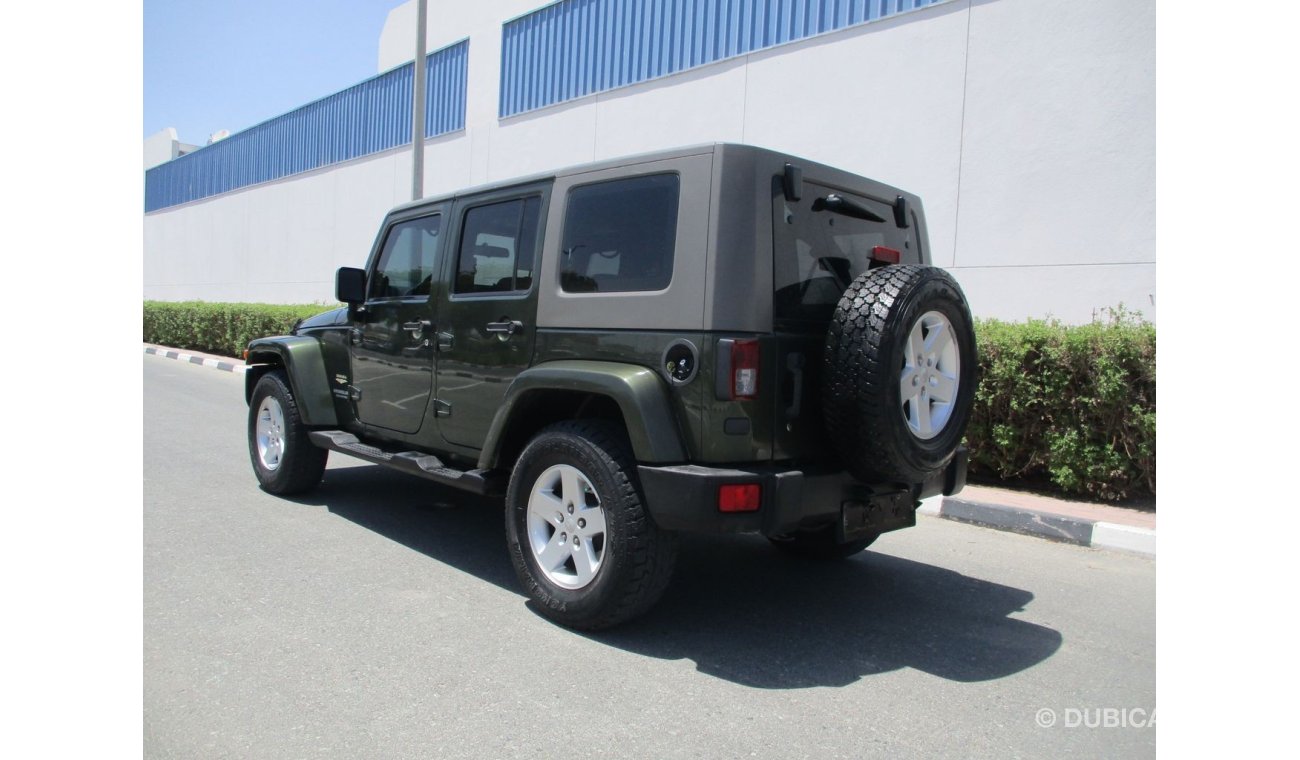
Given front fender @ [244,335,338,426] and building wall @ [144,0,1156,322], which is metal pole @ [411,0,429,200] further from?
front fender @ [244,335,338,426]

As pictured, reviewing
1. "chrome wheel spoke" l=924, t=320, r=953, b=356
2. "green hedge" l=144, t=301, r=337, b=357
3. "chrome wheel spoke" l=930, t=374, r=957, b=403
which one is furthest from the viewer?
"green hedge" l=144, t=301, r=337, b=357

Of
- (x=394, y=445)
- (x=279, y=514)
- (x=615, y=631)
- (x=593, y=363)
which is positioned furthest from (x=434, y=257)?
(x=615, y=631)

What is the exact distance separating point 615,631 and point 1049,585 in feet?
8.25

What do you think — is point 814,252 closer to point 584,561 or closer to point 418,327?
point 584,561

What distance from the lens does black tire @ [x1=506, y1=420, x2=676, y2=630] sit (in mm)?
3455

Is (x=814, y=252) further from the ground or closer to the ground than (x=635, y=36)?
closer to the ground

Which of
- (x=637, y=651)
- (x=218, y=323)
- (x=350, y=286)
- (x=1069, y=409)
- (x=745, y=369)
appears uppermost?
(x=218, y=323)

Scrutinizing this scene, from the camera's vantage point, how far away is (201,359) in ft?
60.4

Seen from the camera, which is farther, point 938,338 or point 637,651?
point 938,338

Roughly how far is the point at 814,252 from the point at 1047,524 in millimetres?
3198

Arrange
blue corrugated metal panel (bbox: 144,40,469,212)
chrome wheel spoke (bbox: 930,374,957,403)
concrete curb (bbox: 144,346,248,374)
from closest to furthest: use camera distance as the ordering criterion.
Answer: chrome wheel spoke (bbox: 930,374,957,403) → concrete curb (bbox: 144,346,248,374) → blue corrugated metal panel (bbox: 144,40,469,212)

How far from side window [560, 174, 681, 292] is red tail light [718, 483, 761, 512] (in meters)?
0.88

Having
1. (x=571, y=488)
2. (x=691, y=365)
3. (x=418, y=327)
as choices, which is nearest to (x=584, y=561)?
(x=571, y=488)

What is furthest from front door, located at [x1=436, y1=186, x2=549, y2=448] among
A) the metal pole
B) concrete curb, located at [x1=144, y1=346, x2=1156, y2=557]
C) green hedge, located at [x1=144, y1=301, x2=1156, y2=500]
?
the metal pole
